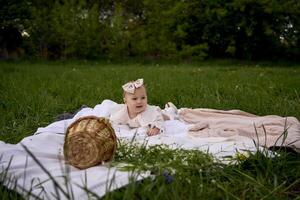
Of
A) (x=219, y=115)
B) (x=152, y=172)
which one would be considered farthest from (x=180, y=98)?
(x=152, y=172)

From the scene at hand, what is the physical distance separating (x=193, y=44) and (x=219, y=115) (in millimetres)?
12160

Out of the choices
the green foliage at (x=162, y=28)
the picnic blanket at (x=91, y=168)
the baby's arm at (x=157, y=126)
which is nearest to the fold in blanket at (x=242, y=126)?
the picnic blanket at (x=91, y=168)

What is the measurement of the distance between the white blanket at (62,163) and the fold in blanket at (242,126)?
141 mm

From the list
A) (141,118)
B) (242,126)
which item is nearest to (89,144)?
(141,118)

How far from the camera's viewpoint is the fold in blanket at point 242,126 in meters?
3.60

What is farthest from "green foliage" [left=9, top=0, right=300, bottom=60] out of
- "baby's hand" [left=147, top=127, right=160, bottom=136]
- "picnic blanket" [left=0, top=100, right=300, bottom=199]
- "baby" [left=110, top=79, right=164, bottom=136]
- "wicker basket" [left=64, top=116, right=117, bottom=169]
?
"wicker basket" [left=64, top=116, right=117, bottom=169]

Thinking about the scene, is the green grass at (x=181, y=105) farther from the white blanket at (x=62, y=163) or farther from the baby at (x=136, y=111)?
the baby at (x=136, y=111)

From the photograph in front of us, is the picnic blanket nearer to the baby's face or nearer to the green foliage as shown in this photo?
the baby's face

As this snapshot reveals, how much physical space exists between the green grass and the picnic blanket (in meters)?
0.14

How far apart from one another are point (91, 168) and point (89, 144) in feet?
0.52

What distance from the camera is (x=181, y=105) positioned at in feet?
19.0

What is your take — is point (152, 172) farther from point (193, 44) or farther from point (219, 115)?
point (193, 44)

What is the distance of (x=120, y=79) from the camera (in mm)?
7965

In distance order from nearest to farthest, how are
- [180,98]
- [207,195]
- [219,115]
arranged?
[207,195]
[219,115]
[180,98]
